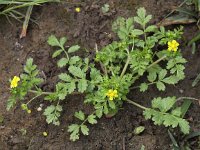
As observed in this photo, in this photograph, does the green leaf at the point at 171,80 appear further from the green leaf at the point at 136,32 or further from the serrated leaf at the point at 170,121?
the green leaf at the point at 136,32

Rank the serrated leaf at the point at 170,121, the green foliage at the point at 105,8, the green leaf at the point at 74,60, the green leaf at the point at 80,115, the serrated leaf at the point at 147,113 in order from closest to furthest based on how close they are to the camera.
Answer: the serrated leaf at the point at 170,121 → the serrated leaf at the point at 147,113 → the green leaf at the point at 80,115 → the green leaf at the point at 74,60 → the green foliage at the point at 105,8

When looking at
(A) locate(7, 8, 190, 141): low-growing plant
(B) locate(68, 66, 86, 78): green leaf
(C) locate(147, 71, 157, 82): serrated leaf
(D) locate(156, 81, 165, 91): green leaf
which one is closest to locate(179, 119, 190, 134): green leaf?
(A) locate(7, 8, 190, 141): low-growing plant

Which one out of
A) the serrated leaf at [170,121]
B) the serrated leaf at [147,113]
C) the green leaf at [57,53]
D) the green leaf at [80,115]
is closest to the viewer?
the serrated leaf at [170,121]

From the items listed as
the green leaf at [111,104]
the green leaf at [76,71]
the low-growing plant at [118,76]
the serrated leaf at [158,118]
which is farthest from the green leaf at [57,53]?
the serrated leaf at [158,118]

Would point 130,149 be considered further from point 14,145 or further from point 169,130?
point 14,145

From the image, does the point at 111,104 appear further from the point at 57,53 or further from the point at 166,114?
the point at 57,53

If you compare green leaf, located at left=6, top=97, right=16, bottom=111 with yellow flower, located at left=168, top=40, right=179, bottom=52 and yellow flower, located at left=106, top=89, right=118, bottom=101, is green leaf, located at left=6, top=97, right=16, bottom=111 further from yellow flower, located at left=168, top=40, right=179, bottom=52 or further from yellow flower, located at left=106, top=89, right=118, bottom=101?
yellow flower, located at left=168, top=40, right=179, bottom=52
